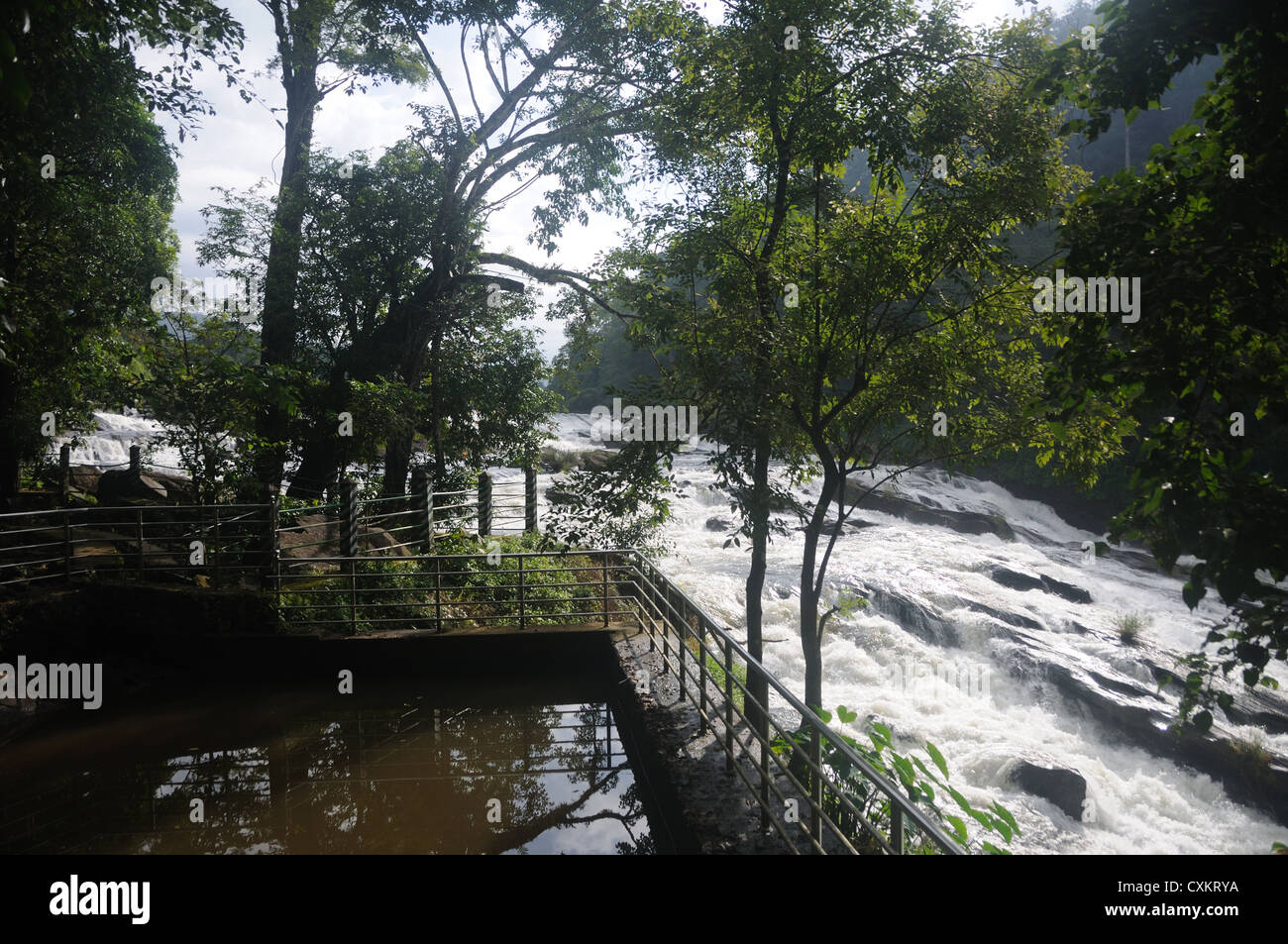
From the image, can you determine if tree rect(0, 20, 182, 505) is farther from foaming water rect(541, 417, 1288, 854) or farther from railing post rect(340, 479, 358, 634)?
foaming water rect(541, 417, 1288, 854)

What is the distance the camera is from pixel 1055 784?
1034cm

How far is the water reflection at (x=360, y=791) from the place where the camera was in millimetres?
5730

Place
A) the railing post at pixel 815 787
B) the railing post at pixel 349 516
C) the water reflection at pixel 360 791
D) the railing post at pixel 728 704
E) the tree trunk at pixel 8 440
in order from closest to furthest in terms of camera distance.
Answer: the railing post at pixel 815 787, the railing post at pixel 728 704, the water reflection at pixel 360 791, the railing post at pixel 349 516, the tree trunk at pixel 8 440

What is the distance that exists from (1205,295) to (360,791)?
21.8 feet

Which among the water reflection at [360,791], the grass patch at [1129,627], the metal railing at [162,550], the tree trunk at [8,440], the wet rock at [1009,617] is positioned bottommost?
the grass patch at [1129,627]

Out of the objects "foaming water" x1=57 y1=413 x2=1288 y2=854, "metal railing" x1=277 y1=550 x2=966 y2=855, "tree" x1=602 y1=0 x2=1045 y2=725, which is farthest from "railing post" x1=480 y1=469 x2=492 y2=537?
"tree" x1=602 y1=0 x2=1045 y2=725

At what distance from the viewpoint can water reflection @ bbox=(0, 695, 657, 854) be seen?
5730mm

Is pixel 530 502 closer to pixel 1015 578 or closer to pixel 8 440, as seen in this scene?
pixel 8 440

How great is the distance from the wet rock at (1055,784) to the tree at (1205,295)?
7.51 metres

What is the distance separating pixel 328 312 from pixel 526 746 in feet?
33.8

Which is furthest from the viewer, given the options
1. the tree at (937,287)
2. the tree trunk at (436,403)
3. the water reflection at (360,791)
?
the tree trunk at (436,403)

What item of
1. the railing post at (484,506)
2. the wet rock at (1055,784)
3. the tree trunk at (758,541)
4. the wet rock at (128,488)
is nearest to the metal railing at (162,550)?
the wet rock at (128,488)

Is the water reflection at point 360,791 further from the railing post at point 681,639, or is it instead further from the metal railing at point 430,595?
the metal railing at point 430,595

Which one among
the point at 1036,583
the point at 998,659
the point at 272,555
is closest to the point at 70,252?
the point at 272,555
